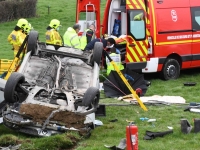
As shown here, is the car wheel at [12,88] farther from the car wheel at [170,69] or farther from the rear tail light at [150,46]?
the car wheel at [170,69]

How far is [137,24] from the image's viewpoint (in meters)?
14.5

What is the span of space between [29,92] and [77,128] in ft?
3.48

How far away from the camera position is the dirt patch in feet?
28.5

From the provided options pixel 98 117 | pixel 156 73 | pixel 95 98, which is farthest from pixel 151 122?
pixel 156 73

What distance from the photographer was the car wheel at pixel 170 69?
591 inches

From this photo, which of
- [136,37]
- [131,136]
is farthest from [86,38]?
[131,136]

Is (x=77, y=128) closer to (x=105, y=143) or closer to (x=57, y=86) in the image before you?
(x=105, y=143)

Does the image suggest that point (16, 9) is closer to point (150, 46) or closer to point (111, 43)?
point (111, 43)

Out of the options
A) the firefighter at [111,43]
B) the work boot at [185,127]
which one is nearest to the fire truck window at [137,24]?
the firefighter at [111,43]

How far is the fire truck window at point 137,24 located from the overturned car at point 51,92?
385 cm

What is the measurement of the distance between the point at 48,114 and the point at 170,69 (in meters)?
6.98

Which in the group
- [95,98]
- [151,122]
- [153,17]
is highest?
[153,17]

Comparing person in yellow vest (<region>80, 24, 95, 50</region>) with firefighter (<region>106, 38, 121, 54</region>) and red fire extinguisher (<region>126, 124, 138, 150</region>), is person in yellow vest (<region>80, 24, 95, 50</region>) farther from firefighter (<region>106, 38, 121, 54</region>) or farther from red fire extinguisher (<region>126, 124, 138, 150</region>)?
red fire extinguisher (<region>126, 124, 138, 150</region>)

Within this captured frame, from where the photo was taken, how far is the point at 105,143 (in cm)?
874
